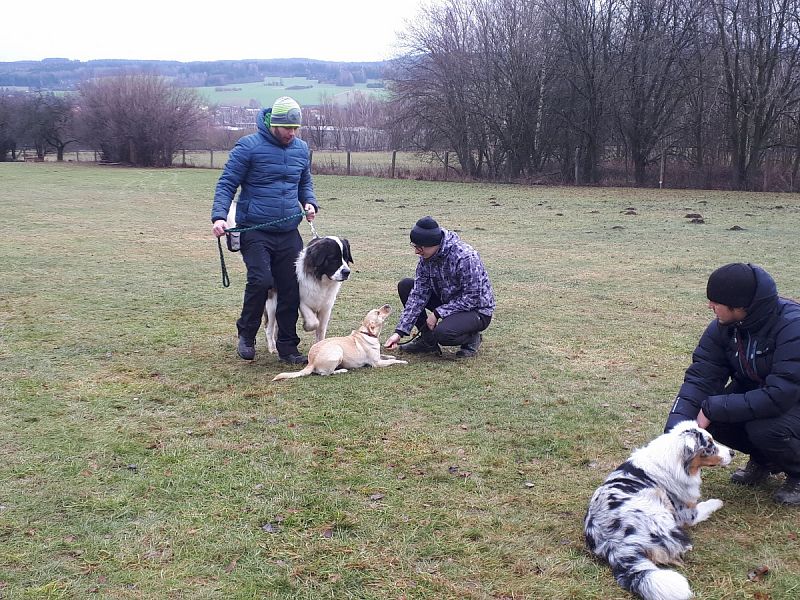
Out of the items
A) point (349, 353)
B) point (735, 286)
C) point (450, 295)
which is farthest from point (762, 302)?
point (349, 353)

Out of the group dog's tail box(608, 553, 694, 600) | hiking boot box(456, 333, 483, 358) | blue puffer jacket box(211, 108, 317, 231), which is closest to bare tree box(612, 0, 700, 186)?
hiking boot box(456, 333, 483, 358)

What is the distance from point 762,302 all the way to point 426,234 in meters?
3.33

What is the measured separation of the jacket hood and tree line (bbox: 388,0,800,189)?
28483mm

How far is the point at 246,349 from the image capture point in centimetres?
717

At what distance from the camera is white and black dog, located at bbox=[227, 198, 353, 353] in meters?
7.08

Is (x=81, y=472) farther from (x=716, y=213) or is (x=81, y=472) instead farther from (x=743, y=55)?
(x=743, y=55)

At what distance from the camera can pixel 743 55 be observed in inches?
1137

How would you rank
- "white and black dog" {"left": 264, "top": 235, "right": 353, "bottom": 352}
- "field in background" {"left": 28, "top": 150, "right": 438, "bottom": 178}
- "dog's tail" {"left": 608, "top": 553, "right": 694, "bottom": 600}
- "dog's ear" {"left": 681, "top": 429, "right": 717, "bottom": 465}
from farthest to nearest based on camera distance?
"field in background" {"left": 28, "top": 150, "right": 438, "bottom": 178} → "white and black dog" {"left": 264, "top": 235, "right": 353, "bottom": 352} → "dog's ear" {"left": 681, "top": 429, "right": 717, "bottom": 465} → "dog's tail" {"left": 608, "top": 553, "right": 694, "bottom": 600}

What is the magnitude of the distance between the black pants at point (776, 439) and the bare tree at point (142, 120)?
49.1 meters

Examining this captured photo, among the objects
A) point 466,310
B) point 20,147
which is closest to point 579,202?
point 466,310

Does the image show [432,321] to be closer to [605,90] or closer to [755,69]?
[755,69]

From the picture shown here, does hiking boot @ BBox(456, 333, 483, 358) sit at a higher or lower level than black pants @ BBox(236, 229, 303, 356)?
lower

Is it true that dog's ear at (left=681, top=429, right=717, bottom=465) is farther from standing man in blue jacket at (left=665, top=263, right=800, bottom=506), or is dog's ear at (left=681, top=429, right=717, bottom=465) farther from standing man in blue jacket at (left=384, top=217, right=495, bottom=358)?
standing man in blue jacket at (left=384, top=217, right=495, bottom=358)

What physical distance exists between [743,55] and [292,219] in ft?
90.9
